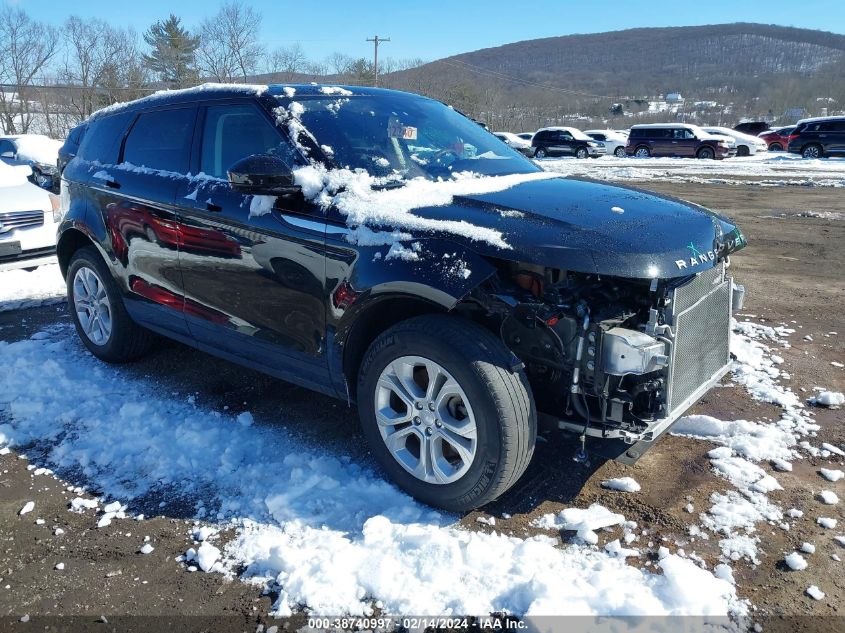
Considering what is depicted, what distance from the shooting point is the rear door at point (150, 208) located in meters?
4.03

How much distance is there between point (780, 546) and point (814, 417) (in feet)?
4.91

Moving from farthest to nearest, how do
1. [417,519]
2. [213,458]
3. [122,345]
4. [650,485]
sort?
[122,345], [213,458], [650,485], [417,519]

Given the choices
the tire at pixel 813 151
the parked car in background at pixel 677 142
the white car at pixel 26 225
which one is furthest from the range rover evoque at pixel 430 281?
the parked car in background at pixel 677 142

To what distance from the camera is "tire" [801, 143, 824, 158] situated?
29.7 meters

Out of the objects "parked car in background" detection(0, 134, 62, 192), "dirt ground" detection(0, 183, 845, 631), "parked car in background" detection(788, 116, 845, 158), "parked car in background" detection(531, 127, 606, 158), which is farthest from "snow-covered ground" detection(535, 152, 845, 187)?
"dirt ground" detection(0, 183, 845, 631)

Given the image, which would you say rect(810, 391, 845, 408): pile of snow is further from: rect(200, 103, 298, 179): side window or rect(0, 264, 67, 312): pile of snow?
rect(0, 264, 67, 312): pile of snow

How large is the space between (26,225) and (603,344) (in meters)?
7.05

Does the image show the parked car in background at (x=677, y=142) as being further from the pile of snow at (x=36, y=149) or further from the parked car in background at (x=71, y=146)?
the parked car in background at (x=71, y=146)

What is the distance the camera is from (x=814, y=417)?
3963 mm

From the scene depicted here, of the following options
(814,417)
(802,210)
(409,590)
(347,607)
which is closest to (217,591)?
(347,607)

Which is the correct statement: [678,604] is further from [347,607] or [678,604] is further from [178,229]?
[178,229]

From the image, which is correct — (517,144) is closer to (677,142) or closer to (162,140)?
(677,142)

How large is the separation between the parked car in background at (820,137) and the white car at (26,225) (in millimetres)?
31287

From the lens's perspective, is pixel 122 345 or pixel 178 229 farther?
pixel 122 345
